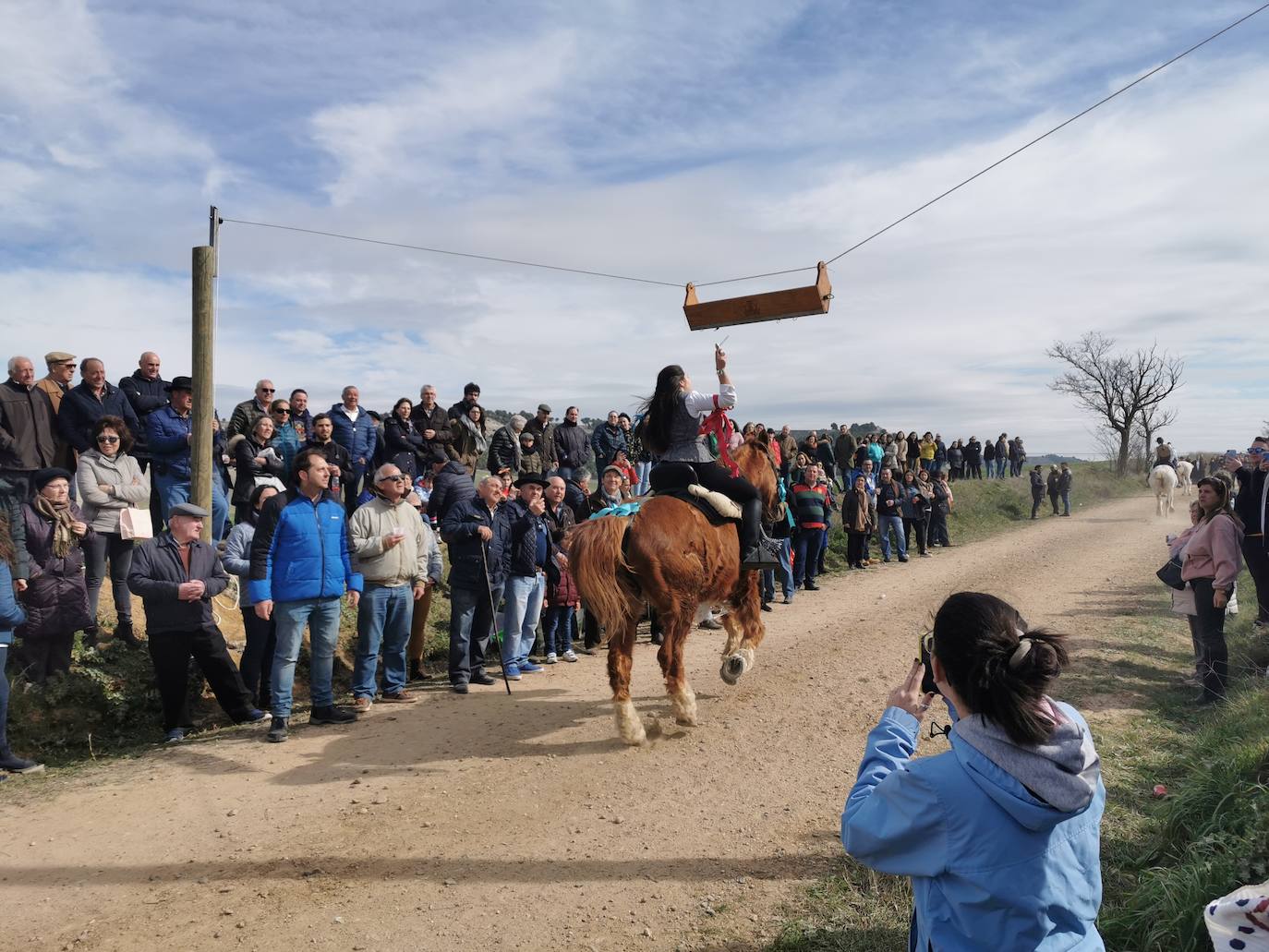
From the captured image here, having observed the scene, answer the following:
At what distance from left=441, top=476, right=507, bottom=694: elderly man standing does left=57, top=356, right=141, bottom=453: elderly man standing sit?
3.77m

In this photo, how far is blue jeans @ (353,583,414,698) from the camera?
767cm

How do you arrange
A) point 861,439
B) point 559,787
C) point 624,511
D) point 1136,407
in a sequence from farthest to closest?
1. point 1136,407
2. point 861,439
3. point 624,511
4. point 559,787

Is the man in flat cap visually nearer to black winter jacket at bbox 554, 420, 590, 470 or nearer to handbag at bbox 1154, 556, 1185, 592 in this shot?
black winter jacket at bbox 554, 420, 590, 470

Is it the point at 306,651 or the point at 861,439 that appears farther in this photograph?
the point at 861,439

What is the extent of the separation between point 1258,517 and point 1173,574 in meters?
2.43

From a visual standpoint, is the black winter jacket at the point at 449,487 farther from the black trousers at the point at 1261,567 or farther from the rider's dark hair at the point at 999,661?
the black trousers at the point at 1261,567

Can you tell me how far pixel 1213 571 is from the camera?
7652mm

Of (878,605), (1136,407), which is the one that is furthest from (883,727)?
(1136,407)

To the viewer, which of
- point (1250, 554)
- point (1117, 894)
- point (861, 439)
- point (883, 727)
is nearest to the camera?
point (883, 727)

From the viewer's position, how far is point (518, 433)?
1303 cm

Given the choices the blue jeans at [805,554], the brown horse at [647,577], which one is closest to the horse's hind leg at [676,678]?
the brown horse at [647,577]

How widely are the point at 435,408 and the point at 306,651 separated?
4.66 metres

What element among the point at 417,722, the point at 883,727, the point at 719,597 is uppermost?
the point at 883,727

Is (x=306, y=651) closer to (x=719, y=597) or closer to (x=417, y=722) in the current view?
(x=417, y=722)
